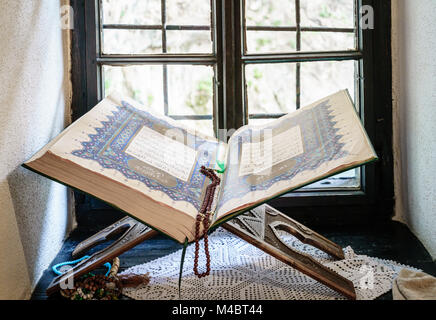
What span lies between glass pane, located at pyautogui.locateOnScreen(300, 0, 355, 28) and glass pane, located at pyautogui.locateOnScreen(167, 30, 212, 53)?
1.21ft

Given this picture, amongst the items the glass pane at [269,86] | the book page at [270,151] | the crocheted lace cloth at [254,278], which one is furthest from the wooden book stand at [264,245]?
the glass pane at [269,86]

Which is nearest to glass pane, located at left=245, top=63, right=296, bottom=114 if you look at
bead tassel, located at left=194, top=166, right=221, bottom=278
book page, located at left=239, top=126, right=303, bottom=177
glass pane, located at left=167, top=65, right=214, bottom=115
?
glass pane, located at left=167, top=65, right=214, bottom=115

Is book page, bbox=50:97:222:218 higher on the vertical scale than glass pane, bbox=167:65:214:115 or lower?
lower

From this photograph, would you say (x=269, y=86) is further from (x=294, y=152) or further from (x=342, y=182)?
(x=294, y=152)

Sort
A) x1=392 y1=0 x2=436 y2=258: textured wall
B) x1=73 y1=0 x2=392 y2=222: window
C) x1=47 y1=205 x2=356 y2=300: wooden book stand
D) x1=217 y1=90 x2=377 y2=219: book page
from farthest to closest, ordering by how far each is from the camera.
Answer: x1=73 y1=0 x2=392 y2=222: window → x1=392 y1=0 x2=436 y2=258: textured wall → x1=47 y1=205 x2=356 y2=300: wooden book stand → x1=217 y1=90 x2=377 y2=219: book page

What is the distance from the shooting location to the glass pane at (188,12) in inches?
64.6

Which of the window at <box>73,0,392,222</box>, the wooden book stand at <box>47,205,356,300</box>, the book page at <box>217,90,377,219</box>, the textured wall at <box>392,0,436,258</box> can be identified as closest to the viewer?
the book page at <box>217,90,377,219</box>

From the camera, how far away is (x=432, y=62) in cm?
125

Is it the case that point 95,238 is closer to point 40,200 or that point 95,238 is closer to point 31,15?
point 40,200

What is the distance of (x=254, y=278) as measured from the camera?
3.77 ft

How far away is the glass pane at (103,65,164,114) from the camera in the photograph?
1.65 m

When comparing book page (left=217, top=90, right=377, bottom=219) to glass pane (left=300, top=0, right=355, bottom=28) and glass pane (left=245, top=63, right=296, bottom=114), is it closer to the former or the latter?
glass pane (left=245, top=63, right=296, bottom=114)

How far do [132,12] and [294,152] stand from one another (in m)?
0.94

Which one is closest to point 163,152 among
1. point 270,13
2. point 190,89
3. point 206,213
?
point 206,213
